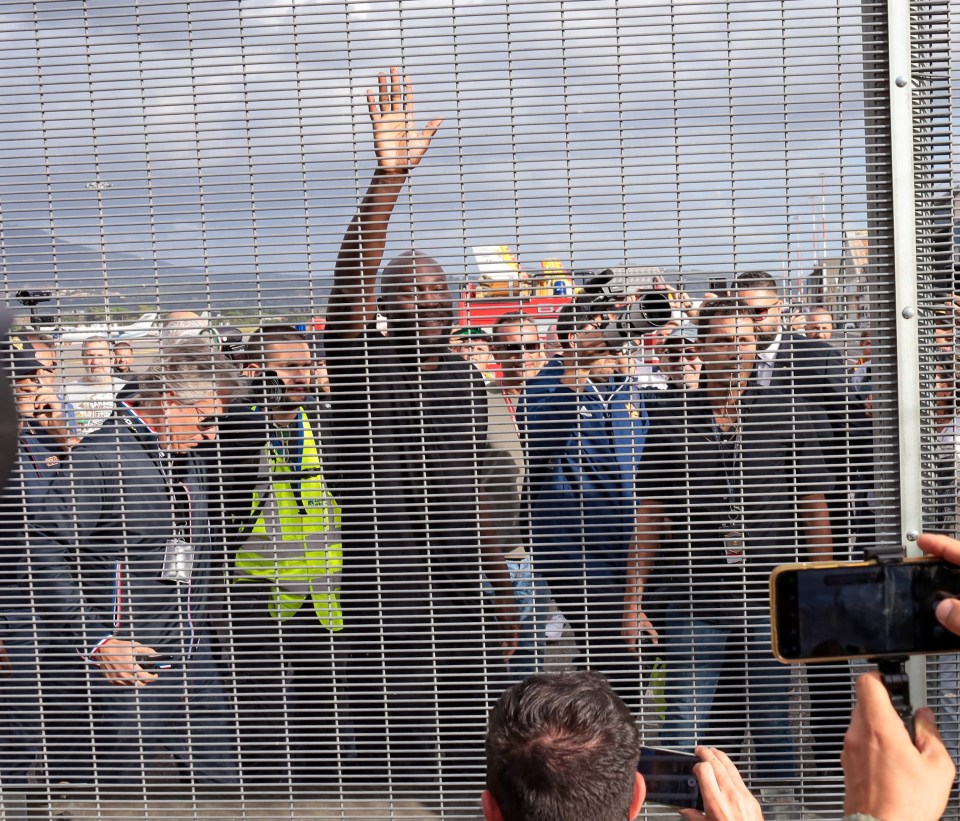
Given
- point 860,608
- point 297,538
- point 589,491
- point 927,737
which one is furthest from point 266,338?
point 927,737

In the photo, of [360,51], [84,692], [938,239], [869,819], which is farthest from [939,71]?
[84,692]

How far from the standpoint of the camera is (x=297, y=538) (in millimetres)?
3043

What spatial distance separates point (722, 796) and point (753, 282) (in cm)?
155

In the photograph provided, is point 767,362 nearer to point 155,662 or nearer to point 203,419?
point 203,419

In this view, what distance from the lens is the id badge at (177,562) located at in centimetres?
306

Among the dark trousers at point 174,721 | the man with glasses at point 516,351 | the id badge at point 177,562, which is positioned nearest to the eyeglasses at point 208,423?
the id badge at point 177,562

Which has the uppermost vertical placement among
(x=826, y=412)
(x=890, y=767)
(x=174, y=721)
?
(x=826, y=412)

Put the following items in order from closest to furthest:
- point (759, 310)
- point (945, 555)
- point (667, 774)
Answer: point (945, 555) → point (667, 774) → point (759, 310)

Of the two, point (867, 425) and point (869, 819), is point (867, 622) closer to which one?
point (869, 819)

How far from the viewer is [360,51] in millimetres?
2961

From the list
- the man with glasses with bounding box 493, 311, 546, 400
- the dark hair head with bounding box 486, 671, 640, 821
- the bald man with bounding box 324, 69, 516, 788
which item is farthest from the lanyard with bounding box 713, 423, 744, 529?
the dark hair head with bounding box 486, 671, 640, 821

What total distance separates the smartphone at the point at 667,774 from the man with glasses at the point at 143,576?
50.7 inches

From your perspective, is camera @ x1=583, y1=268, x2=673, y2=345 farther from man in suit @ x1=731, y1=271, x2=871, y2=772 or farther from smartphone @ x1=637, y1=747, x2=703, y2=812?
smartphone @ x1=637, y1=747, x2=703, y2=812

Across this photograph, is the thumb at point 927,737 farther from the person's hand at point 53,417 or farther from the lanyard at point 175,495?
the person's hand at point 53,417
